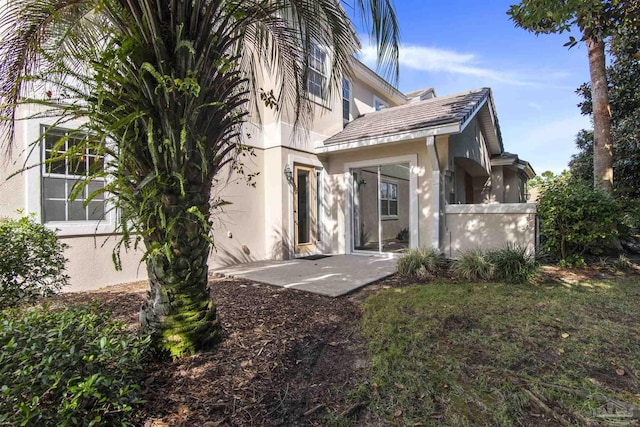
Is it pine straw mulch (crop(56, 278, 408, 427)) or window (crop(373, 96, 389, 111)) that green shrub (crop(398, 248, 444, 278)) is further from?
window (crop(373, 96, 389, 111))

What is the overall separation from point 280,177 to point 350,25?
17.9ft

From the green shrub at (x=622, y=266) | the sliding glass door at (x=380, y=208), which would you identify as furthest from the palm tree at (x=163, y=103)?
the green shrub at (x=622, y=266)

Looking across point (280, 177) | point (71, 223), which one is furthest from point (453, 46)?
point (71, 223)

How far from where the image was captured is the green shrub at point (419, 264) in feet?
21.5

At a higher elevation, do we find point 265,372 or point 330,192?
point 330,192

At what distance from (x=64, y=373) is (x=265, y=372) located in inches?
54.6

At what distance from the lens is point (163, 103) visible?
245cm

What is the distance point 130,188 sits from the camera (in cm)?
242

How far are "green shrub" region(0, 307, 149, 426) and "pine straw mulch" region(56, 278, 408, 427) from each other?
305 mm

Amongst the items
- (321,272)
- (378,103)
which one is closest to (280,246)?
(321,272)

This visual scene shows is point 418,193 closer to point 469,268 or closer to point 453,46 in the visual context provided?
point 469,268

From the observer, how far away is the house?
549cm

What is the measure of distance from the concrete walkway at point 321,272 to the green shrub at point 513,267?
2.04 metres

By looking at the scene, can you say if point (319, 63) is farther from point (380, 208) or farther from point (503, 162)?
point (503, 162)
